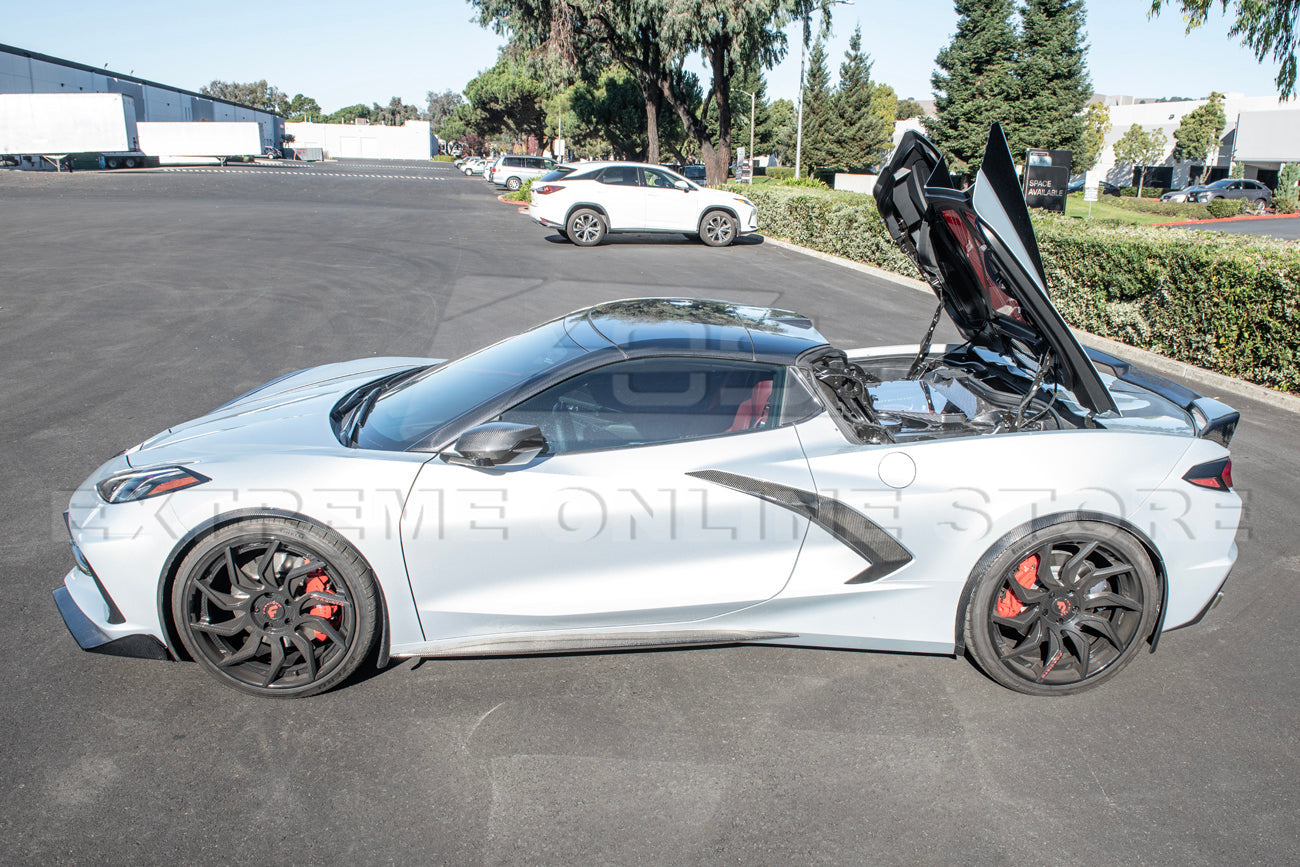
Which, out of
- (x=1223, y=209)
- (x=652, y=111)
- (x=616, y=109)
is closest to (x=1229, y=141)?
(x=1223, y=209)

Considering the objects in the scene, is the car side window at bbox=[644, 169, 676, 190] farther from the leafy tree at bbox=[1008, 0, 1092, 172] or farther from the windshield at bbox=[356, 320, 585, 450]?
the leafy tree at bbox=[1008, 0, 1092, 172]

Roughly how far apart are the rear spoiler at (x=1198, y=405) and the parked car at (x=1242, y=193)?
148ft

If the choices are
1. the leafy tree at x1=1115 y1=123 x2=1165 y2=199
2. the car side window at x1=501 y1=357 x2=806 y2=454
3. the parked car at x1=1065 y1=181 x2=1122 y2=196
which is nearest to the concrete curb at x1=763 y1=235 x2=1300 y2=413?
the car side window at x1=501 y1=357 x2=806 y2=454

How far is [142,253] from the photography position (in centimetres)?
1533

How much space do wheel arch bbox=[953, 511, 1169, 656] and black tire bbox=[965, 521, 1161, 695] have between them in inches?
0.7

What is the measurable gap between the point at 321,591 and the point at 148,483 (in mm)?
738

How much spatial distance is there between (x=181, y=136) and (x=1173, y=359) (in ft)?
248

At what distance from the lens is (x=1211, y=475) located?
3.44m

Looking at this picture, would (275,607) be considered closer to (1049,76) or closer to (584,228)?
(584,228)

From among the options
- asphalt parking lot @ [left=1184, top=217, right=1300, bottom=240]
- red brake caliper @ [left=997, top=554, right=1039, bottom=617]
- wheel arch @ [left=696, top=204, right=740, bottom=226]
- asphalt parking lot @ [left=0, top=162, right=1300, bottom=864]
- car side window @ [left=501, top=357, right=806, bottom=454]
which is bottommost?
asphalt parking lot @ [left=0, top=162, right=1300, bottom=864]

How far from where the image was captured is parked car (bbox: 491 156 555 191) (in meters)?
42.9

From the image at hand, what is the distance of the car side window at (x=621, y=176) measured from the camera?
19594mm

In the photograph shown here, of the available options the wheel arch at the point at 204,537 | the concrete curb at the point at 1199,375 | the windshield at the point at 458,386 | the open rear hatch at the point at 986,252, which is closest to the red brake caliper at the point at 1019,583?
the open rear hatch at the point at 986,252

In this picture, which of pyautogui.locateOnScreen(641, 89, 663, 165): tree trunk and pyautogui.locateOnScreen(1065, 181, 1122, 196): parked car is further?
pyautogui.locateOnScreen(1065, 181, 1122, 196): parked car
